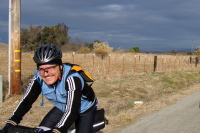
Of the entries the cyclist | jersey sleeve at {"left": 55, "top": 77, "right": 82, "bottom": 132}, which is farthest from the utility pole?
jersey sleeve at {"left": 55, "top": 77, "right": 82, "bottom": 132}

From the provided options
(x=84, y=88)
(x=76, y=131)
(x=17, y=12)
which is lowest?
(x=76, y=131)

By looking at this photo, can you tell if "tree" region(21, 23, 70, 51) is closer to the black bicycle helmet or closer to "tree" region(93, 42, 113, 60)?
"tree" region(93, 42, 113, 60)

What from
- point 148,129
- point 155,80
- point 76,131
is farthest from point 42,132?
point 155,80

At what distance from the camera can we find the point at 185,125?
22.6 ft

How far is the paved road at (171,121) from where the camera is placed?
646 cm

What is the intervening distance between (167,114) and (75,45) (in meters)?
35.0

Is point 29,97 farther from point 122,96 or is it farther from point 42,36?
point 42,36

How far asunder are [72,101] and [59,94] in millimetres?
291

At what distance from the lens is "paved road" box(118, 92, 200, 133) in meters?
6.46

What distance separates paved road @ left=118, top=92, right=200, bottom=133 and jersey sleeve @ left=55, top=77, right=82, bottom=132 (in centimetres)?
332

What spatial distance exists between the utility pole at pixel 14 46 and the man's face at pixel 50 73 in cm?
587

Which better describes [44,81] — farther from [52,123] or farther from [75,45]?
[75,45]

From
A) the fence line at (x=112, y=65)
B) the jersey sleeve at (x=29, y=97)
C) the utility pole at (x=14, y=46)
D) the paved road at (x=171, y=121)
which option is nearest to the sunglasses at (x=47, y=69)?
the jersey sleeve at (x=29, y=97)

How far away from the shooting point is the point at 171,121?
7199mm
